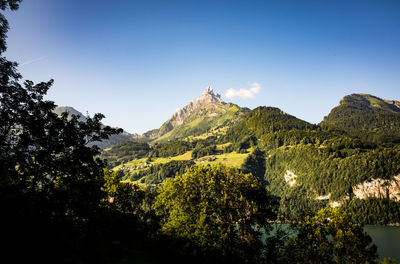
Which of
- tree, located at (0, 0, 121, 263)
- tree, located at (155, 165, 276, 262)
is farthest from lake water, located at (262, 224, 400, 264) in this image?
tree, located at (0, 0, 121, 263)

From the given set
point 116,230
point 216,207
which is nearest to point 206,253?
point 216,207

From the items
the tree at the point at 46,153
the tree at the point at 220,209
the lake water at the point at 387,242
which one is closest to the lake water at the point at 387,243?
the lake water at the point at 387,242

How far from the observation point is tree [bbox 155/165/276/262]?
3547cm

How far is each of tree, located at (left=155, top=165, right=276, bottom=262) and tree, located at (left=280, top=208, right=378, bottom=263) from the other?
19.8 feet

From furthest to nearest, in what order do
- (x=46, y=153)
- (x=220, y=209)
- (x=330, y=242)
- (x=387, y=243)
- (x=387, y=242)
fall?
1. (x=387, y=242)
2. (x=387, y=243)
3. (x=330, y=242)
4. (x=220, y=209)
5. (x=46, y=153)

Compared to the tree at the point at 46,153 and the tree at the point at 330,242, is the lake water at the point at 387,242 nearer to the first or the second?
the tree at the point at 330,242

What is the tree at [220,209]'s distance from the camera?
1396 inches

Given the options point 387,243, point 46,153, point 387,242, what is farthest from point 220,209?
point 387,242

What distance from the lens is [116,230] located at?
129 feet

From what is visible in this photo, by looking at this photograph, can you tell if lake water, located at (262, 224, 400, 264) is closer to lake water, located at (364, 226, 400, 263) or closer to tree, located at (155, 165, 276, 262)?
lake water, located at (364, 226, 400, 263)

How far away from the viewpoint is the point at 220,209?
43.1m

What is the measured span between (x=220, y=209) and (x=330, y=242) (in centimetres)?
2272

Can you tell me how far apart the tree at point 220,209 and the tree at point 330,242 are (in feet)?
19.8

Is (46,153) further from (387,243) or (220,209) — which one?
(387,243)
